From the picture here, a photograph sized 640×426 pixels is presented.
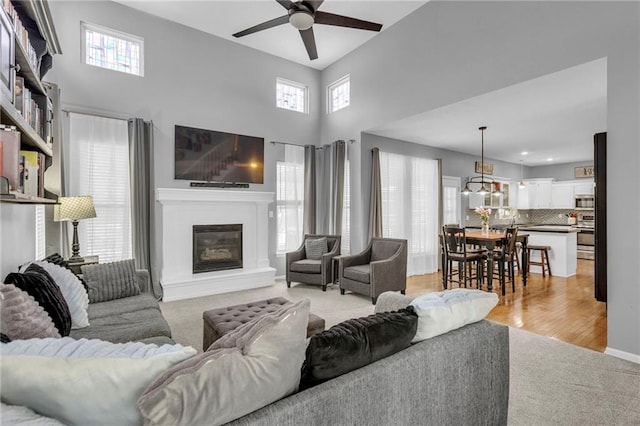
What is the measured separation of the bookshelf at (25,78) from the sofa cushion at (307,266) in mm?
3358

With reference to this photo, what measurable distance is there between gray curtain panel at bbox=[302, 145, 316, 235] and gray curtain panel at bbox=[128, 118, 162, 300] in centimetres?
264

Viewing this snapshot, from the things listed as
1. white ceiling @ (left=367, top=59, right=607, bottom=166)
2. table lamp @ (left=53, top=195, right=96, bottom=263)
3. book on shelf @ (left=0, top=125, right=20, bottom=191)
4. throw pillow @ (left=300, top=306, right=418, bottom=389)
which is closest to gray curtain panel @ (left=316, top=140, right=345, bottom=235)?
white ceiling @ (left=367, top=59, right=607, bottom=166)

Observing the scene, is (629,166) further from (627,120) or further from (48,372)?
(48,372)

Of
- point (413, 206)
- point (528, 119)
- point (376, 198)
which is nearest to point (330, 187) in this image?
point (376, 198)

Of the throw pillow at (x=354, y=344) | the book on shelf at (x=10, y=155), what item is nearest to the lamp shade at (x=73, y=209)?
the book on shelf at (x=10, y=155)

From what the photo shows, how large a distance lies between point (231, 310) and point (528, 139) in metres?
6.34

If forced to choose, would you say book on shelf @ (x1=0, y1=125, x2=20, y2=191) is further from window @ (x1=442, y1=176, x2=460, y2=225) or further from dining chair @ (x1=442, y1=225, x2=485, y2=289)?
window @ (x1=442, y1=176, x2=460, y2=225)

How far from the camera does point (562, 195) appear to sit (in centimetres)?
887

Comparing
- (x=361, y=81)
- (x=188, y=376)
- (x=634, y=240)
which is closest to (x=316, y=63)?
(x=361, y=81)

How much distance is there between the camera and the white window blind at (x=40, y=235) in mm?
3476

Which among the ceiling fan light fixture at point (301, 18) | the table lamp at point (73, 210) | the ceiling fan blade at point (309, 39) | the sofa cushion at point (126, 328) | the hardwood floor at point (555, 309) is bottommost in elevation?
the hardwood floor at point (555, 309)

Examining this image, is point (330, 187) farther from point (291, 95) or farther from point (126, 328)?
point (126, 328)

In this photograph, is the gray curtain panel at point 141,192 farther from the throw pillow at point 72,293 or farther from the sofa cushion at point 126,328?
the sofa cushion at point 126,328

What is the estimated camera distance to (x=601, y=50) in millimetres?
2910
